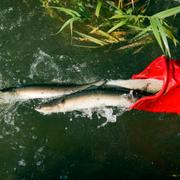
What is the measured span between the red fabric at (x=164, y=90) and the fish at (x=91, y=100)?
0.44 feet

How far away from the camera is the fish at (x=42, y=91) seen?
4.48 meters

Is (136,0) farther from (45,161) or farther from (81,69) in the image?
(45,161)

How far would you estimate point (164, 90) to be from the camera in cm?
399

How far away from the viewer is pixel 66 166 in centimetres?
411

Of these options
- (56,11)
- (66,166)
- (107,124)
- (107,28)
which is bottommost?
(66,166)

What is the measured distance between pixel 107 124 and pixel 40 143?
71cm

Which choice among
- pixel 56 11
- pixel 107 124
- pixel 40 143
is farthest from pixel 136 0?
pixel 40 143

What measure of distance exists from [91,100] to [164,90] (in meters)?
0.73

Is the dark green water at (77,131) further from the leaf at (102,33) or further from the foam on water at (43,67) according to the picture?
the leaf at (102,33)

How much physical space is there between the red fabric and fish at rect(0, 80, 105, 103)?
0.52m

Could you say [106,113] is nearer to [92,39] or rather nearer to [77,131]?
[77,131]

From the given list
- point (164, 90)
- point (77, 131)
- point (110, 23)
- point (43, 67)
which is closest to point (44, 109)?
point (77, 131)

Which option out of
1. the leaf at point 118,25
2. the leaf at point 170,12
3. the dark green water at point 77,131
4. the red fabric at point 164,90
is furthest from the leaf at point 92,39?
the red fabric at point 164,90

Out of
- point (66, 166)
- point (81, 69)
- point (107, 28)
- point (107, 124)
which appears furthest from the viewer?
point (107, 28)
